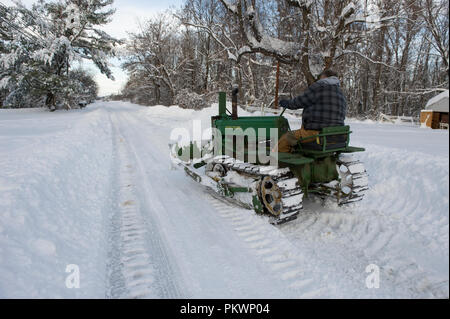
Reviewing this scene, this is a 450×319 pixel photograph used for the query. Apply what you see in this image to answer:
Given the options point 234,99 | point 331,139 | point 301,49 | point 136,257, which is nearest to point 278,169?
point 331,139

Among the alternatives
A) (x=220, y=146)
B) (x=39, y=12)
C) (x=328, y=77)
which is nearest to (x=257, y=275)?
(x=328, y=77)

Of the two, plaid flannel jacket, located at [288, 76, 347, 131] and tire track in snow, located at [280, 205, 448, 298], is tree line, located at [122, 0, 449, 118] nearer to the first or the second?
plaid flannel jacket, located at [288, 76, 347, 131]

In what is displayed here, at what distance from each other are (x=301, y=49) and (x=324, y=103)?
725 cm

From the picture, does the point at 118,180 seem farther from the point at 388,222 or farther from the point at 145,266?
the point at 388,222

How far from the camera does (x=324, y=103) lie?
3445mm

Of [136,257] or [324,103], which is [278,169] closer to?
[324,103]

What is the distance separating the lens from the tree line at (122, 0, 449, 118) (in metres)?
3.85

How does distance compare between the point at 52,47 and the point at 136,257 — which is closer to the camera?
the point at 136,257

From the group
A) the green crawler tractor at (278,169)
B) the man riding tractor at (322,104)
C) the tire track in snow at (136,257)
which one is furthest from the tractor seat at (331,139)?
the tire track in snow at (136,257)

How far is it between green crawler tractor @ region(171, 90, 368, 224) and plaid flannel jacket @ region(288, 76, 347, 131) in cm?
18

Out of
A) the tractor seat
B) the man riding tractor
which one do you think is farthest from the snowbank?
the man riding tractor

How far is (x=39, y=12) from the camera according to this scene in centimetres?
2398
